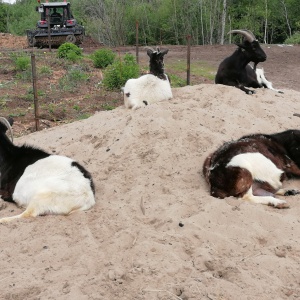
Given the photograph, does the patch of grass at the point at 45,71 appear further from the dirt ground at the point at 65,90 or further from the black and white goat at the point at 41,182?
the black and white goat at the point at 41,182

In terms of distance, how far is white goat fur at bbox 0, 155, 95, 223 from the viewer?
530cm

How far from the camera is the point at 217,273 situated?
4039mm

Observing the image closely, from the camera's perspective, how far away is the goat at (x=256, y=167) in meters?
5.53

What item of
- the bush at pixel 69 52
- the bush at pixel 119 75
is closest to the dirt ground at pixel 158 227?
the bush at pixel 119 75

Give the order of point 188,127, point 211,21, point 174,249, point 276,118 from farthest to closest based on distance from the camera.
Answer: point 211,21 < point 276,118 < point 188,127 < point 174,249

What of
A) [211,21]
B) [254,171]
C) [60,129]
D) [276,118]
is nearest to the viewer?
[254,171]

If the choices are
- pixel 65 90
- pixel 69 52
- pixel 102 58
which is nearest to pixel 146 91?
pixel 65 90

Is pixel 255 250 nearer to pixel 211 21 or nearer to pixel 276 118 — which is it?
pixel 276 118

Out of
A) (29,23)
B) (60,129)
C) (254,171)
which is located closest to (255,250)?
(254,171)

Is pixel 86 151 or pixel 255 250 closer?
pixel 255 250

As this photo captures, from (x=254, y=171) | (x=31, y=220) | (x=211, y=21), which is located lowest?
(x=31, y=220)

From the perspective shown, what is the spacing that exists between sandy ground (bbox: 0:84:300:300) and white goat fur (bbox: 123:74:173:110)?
196 centimetres

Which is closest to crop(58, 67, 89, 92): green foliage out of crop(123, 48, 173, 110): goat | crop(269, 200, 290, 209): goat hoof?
crop(123, 48, 173, 110): goat

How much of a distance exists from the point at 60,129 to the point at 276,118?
3.90 m
